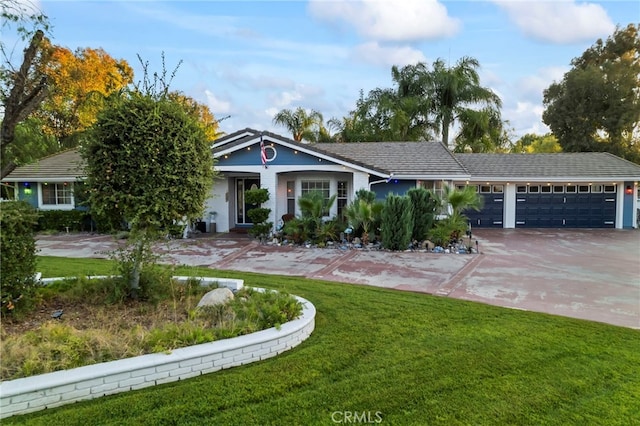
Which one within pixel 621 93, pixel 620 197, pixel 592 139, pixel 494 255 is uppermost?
pixel 621 93

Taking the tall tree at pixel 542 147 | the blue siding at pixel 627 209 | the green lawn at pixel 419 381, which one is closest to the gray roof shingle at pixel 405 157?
the blue siding at pixel 627 209

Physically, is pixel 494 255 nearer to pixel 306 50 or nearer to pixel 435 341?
pixel 435 341

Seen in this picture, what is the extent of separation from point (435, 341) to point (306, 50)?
11.3 m

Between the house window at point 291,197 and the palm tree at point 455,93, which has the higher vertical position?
the palm tree at point 455,93

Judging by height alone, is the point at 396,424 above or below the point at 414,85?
below

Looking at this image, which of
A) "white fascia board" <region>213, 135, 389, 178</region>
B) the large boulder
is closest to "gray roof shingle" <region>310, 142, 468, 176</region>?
"white fascia board" <region>213, 135, 389, 178</region>

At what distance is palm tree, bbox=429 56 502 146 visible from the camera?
31656 mm

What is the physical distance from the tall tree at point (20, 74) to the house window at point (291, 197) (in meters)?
9.67

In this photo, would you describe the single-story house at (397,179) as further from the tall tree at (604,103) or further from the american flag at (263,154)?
the tall tree at (604,103)

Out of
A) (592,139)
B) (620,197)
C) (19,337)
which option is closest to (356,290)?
(19,337)

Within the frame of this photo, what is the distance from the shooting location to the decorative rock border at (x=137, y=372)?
11.3 feet

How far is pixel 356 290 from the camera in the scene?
7.70 metres

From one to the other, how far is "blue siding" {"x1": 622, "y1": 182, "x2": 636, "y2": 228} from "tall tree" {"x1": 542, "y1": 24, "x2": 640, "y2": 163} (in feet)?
42.2

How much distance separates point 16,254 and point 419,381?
186 inches
